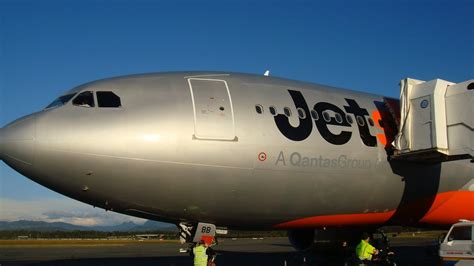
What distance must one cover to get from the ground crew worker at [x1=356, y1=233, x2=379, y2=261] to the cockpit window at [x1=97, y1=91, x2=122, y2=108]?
869 cm

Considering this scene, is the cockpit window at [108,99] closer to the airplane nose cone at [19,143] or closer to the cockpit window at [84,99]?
the cockpit window at [84,99]

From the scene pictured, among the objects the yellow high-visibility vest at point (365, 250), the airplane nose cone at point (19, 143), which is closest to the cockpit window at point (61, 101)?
the airplane nose cone at point (19, 143)

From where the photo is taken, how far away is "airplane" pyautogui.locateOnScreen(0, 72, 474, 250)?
991cm

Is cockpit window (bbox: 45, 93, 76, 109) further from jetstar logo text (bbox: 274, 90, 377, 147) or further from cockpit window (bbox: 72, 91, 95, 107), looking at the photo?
jetstar logo text (bbox: 274, 90, 377, 147)

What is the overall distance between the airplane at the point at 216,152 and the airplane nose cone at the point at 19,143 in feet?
0.08

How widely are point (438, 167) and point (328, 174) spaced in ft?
13.7

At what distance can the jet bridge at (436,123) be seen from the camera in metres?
12.6

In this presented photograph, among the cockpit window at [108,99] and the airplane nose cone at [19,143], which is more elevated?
the cockpit window at [108,99]

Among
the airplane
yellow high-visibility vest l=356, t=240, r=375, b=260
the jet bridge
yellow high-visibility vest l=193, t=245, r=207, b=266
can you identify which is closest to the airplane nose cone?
the airplane

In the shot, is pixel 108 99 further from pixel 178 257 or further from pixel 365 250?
pixel 178 257

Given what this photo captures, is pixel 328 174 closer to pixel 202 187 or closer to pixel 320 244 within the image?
pixel 202 187

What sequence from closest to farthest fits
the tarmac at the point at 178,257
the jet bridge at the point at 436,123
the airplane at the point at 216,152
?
the airplane at the point at 216,152 → the jet bridge at the point at 436,123 → the tarmac at the point at 178,257

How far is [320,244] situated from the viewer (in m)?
15.7

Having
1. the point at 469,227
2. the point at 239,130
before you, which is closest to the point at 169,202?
the point at 239,130
